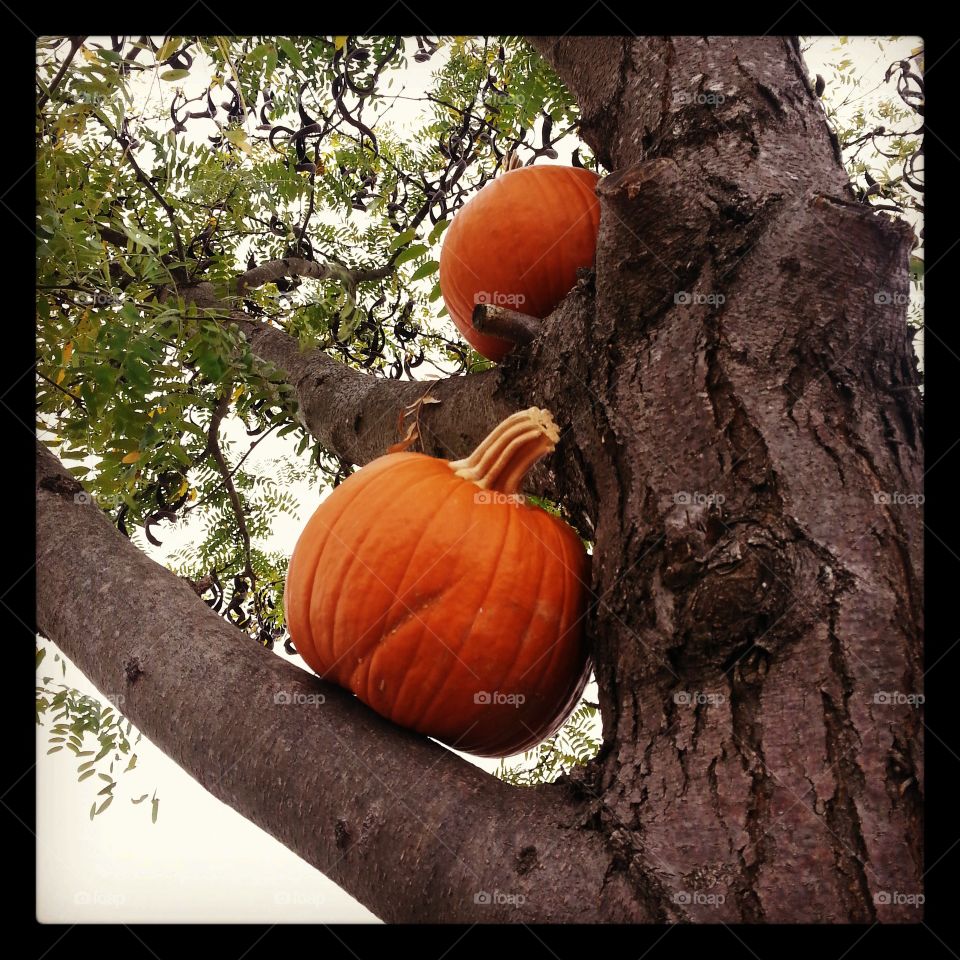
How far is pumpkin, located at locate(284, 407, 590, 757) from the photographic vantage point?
3.04 ft

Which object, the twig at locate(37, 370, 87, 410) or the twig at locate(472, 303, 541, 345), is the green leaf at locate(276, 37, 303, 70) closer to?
the twig at locate(472, 303, 541, 345)

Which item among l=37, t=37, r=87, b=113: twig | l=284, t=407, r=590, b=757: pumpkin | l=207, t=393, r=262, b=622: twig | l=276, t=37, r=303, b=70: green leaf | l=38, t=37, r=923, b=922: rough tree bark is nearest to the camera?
l=38, t=37, r=923, b=922: rough tree bark

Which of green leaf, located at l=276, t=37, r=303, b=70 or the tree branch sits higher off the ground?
green leaf, located at l=276, t=37, r=303, b=70

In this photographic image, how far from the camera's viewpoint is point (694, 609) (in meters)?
0.83

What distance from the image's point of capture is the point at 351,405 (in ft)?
5.41

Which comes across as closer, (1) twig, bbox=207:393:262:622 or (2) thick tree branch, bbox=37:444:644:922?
(2) thick tree branch, bbox=37:444:644:922

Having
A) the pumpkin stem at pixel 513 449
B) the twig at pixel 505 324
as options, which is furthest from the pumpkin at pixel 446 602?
the twig at pixel 505 324

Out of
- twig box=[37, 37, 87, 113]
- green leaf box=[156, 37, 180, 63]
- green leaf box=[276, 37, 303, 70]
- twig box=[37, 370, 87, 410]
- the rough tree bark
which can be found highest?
twig box=[37, 37, 87, 113]

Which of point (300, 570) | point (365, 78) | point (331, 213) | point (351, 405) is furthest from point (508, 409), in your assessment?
point (331, 213)

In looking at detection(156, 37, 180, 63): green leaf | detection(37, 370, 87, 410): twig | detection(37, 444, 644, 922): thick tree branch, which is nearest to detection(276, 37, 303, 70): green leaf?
detection(156, 37, 180, 63): green leaf

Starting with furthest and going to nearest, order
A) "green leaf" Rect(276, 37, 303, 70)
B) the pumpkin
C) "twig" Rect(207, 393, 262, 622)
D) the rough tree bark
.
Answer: "twig" Rect(207, 393, 262, 622), "green leaf" Rect(276, 37, 303, 70), the pumpkin, the rough tree bark

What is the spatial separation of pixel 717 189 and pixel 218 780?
853 millimetres

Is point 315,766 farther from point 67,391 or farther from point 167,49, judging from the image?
point 167,49

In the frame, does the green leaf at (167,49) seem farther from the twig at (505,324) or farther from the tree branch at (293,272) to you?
the tree branch at (293,272)
